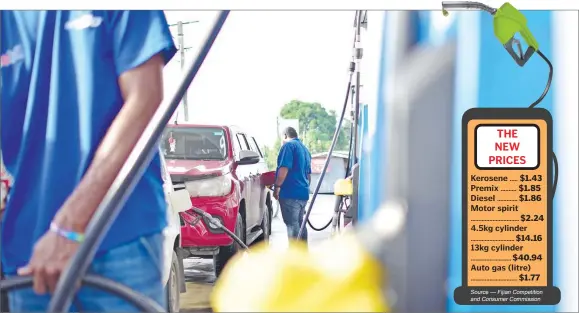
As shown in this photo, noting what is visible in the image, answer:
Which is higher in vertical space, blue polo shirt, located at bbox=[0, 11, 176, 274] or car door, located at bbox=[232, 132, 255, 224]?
blue polo shirt, located at bbox=[0, 11, 176, 274]

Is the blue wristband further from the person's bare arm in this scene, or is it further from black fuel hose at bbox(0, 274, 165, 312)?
black fuel hose at bbox(0, 274, 165, 312)

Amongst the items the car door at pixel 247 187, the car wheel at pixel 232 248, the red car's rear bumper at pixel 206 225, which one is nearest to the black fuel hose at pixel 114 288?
the car wheel at pixel 232 248

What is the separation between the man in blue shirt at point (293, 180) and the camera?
2215 millimetres

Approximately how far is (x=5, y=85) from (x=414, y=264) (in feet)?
4.22

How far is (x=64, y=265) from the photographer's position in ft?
6.16

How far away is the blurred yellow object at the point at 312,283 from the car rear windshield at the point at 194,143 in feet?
3.74

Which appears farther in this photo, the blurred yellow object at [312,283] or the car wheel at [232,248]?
the car wheel at [232,248]

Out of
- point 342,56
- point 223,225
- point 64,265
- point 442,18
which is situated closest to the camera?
point 64,265

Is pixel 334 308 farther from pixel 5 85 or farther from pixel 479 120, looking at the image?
→ pixel 5 85

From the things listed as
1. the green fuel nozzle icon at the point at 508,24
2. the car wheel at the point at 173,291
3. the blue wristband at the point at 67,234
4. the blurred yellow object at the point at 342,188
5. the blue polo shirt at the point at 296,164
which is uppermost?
the green fuel nozzle icon at the point at 508,24

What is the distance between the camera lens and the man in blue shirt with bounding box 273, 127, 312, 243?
87.2 inches

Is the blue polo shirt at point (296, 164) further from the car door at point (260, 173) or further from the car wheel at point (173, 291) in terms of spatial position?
the car wheel at point (173, 291)
